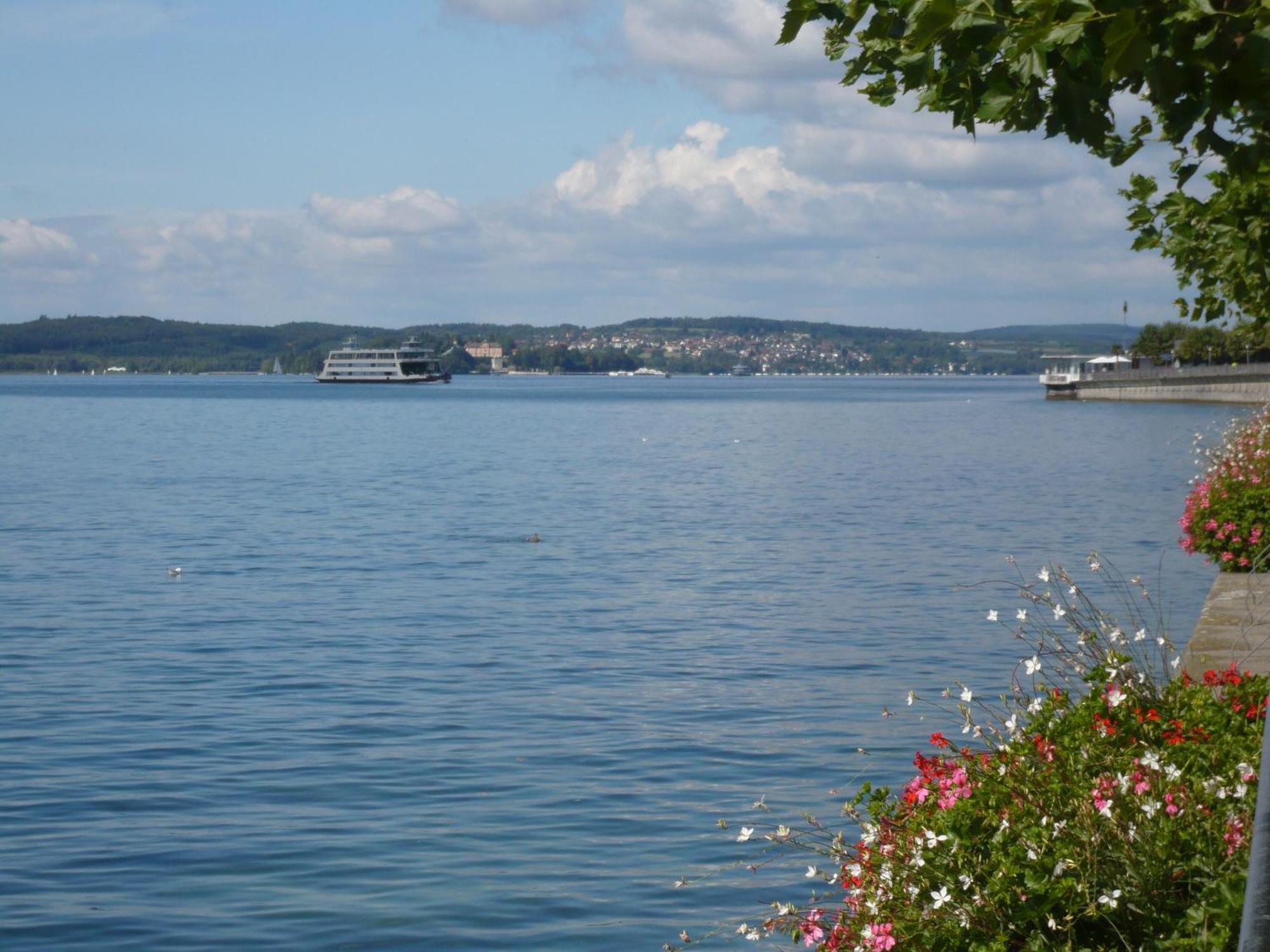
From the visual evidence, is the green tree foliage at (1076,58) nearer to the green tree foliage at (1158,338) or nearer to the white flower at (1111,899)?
the white flower at (1111,899)

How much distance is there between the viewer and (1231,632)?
13.1 m

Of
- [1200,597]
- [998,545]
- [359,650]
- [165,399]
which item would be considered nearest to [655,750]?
[359,650]

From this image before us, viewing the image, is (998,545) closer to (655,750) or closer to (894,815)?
(655,750)

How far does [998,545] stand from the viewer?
3122cm

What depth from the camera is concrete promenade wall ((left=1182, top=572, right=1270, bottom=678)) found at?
11.1m

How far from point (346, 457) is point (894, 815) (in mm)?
64436

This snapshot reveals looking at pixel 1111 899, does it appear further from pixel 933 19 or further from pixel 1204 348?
pixel 1204 348

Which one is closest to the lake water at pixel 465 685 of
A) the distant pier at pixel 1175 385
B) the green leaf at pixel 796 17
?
the green leaf at pixel 796 17

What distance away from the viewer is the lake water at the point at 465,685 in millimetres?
10820

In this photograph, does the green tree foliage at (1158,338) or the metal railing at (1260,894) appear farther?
the green tree foliage at (1158,338)

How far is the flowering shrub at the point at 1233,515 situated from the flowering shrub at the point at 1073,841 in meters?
11.2

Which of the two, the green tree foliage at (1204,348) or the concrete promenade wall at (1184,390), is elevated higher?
the green tree foliage at (1204,348)

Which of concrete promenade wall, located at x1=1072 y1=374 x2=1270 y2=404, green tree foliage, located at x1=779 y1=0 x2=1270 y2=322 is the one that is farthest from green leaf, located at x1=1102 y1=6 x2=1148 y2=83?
concrete promenade wall, located at x1=1072 y1=374 x2=1270 y2=404

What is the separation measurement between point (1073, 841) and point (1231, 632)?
8038 millimetres
